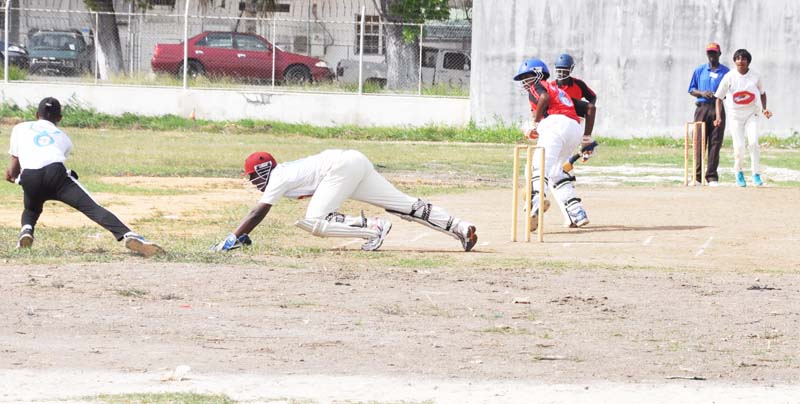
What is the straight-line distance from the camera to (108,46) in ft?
117

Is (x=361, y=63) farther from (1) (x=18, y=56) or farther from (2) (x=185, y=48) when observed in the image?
(1) (x=18, y=56)

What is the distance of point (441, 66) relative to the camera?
34812 mm

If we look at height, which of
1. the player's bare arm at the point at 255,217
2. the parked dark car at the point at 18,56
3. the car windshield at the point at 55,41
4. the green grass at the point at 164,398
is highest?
the car windshield at the point at 55,41

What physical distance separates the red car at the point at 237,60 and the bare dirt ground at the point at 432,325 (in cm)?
2195

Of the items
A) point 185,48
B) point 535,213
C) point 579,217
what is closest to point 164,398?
point 535,213

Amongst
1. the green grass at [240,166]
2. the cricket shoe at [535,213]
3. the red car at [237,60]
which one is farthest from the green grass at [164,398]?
the red car at [237,60]

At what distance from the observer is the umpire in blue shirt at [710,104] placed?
64.3ft

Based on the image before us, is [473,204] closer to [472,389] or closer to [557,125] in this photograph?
[557,125]

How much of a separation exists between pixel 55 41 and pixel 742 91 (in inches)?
863

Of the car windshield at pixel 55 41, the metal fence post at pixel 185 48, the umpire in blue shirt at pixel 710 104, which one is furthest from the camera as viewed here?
the car windshield at pixel 55 41

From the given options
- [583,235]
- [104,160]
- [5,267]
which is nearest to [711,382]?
[5,267]

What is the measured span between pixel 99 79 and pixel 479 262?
25028mm

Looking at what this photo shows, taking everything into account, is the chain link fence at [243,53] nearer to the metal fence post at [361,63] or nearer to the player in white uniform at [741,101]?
the metal fence post at [361,63]

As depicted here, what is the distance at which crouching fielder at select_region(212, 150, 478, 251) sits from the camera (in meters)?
12.0
